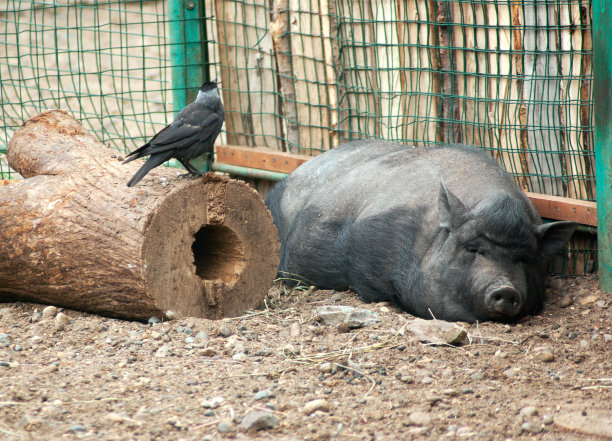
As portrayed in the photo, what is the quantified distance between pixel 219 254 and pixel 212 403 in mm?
1446

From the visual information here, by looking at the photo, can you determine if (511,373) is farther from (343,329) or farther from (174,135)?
(174,135)

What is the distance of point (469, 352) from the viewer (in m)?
3.48

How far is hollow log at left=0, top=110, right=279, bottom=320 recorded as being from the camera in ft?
12.0

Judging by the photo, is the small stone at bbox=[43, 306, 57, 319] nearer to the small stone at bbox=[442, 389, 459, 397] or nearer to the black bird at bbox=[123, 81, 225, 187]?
the black bird at bbox=[123, 81, 225, 187]

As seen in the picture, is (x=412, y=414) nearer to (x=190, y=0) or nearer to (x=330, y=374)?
(x=330, y=374)

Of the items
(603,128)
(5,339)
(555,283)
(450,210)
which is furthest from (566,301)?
(5,339)

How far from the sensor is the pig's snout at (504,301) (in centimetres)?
384

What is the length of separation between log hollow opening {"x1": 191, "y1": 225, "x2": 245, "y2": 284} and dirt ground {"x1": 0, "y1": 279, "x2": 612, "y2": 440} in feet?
0.85

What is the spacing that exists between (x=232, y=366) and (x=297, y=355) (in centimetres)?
32

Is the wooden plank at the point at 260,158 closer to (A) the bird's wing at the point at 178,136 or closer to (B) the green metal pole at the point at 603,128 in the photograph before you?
(A) the bird's wing at the point at 178,136

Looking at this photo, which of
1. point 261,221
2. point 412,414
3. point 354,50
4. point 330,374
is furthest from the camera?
point 354,50

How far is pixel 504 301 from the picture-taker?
3.86 metres

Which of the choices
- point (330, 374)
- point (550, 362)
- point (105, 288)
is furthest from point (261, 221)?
point (550, 362)

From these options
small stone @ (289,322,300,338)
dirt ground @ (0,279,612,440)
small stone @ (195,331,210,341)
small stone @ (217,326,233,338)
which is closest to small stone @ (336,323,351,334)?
dirt ground @ (0,279,612,440)
